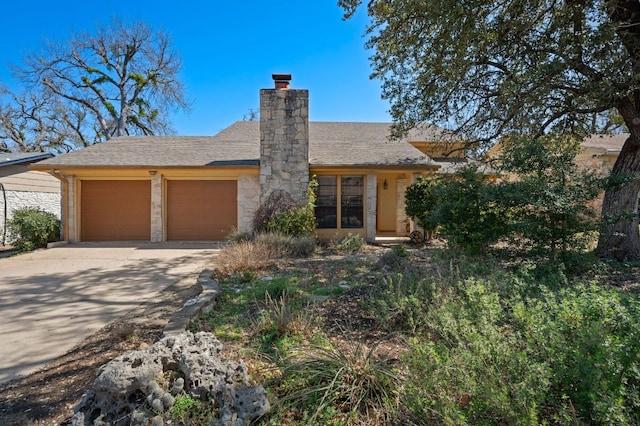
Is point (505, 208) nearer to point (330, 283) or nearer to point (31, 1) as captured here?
point (330, 283)

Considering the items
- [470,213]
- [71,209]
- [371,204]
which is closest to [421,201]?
[371,204]

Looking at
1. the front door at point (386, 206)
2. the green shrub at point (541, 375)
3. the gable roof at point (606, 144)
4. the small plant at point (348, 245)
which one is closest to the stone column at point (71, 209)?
the small plant at point (348, 245)

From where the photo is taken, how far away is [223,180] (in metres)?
12.0

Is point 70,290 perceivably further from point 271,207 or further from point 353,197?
point 353,197

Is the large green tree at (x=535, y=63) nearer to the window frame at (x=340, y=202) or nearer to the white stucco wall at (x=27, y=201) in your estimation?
the window frame at (x=340, y=202)

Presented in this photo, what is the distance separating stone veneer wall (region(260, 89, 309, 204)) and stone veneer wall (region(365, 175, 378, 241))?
2195 millimetres

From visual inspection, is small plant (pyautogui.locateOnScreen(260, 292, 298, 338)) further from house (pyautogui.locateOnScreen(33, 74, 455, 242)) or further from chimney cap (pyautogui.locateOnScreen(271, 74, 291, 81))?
chimney cap (pyautogui.locateOnScreen(271, 74, 291, 81))

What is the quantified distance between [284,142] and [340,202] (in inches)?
112

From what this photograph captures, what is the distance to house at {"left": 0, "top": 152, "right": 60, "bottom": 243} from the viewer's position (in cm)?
1203

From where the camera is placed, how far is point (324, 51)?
36.7ft

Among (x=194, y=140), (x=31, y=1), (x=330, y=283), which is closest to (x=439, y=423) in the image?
(x=330, y=283)

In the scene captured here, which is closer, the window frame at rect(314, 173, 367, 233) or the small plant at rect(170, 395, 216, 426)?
the small plant at rect(170, 395, 216, 426)

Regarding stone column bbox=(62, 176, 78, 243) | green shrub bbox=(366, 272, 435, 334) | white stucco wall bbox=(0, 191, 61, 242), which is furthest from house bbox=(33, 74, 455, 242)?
green shrub bbox=(366, 272, 435, 334)

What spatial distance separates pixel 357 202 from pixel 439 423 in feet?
32.8
